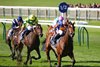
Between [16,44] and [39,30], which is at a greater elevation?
[39,30]

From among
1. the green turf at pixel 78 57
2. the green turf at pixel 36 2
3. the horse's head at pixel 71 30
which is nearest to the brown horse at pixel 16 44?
the green turf at pixel 78 57

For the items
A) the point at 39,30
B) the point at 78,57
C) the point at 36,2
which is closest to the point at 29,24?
the point at 39,30

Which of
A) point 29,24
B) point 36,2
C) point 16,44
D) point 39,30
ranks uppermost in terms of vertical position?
point 29,24

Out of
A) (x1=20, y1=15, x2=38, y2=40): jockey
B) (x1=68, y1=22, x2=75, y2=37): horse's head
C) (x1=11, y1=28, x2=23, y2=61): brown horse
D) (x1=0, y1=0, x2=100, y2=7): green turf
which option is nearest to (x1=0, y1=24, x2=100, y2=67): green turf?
(x1=11, y1=28, x2=23, y2=61): brown horse

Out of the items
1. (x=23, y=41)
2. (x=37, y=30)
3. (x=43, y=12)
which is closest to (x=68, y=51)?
(x=37, y=30)

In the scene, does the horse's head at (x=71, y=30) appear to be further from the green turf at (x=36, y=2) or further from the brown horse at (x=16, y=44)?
the green turf at (x=36, y=2)

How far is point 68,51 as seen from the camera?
10891mm

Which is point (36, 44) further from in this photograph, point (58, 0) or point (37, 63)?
point (58, 0)

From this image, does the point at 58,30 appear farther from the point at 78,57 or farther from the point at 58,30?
the point at 78,57

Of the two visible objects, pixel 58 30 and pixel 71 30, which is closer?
pixel 71 30

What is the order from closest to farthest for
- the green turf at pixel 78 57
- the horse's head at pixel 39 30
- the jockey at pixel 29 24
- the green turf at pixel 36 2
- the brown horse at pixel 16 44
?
the horse's head at pixel 39 30 < the jockey at pixel 29 24 < the green turf at pixel 78 57 < the brown horse at pixel 16 44 < the green turf at pixel 36 2

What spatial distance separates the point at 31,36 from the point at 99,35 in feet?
30.6

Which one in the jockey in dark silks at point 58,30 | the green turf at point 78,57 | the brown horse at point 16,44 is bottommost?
the green turf at point 78,57

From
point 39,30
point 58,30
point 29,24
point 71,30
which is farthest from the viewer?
point 29,24
